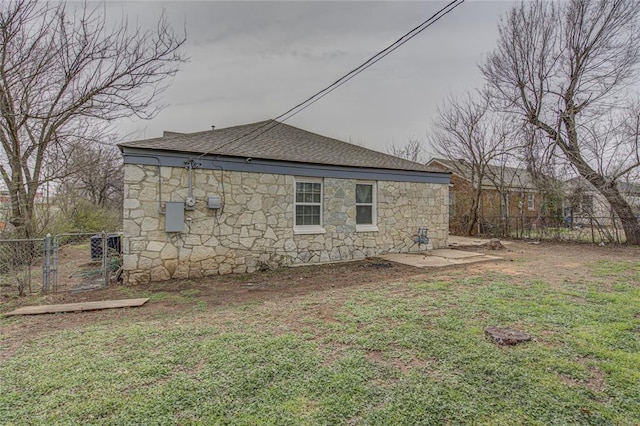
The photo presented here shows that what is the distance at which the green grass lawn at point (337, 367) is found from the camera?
2.28 metres

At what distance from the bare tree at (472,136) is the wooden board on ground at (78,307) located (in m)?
15.5

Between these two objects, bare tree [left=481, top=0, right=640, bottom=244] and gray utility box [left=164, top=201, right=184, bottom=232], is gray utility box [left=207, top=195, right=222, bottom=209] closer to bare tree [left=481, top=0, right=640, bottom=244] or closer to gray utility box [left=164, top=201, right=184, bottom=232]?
gray utility box [left=164, top=201, right=184, bottom=232]

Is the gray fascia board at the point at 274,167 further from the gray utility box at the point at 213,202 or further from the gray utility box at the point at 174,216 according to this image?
the gray utility box at the point at 174,216

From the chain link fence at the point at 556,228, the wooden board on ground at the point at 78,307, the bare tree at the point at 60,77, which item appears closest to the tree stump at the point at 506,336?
the wooden board on ground at the point at 78,307

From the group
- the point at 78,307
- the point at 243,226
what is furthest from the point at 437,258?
the point at 78,307

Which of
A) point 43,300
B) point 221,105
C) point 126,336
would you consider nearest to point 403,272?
point 126,336

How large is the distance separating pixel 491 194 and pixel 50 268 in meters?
21.5

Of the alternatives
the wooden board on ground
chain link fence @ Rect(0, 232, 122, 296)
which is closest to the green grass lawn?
the wooden board on ground

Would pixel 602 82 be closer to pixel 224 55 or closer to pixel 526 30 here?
pixel 526 30

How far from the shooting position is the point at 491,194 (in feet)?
66.2

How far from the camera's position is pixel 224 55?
884 cm

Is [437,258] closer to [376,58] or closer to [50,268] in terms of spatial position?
[376,58]

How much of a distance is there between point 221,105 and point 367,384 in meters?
12.1

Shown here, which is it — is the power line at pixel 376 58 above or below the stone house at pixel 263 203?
above
